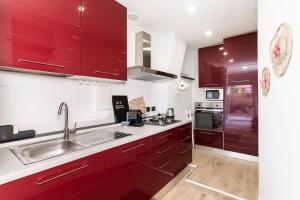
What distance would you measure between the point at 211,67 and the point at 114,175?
3.18 m

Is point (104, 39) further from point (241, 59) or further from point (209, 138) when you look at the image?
point (209, 138)

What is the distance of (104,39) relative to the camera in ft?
5.36

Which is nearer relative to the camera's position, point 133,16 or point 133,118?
point 133,118

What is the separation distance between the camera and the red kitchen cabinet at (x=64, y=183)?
0.82m

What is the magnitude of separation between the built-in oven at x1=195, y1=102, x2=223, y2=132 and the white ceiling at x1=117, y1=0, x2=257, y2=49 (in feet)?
4.91

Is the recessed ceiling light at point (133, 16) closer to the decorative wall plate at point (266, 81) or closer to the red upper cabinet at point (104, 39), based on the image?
the red upper cabinet at point (104, 39)

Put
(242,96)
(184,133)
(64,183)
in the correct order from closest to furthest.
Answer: (64,183) → (184,133) → (242,96)

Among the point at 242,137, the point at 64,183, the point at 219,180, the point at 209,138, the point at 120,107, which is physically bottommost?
the point at 219,180

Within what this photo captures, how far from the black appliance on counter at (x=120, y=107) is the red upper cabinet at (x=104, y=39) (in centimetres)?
44

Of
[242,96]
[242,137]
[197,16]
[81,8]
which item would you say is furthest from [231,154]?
[81,8]

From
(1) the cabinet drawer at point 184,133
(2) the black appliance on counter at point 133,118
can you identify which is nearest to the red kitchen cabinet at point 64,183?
(2) the black appliance on counter at point 133,118

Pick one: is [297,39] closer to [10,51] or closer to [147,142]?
[147,142]

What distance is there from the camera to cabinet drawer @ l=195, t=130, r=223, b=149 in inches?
132

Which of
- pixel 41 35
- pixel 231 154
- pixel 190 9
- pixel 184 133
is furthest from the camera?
pixel 231 154
